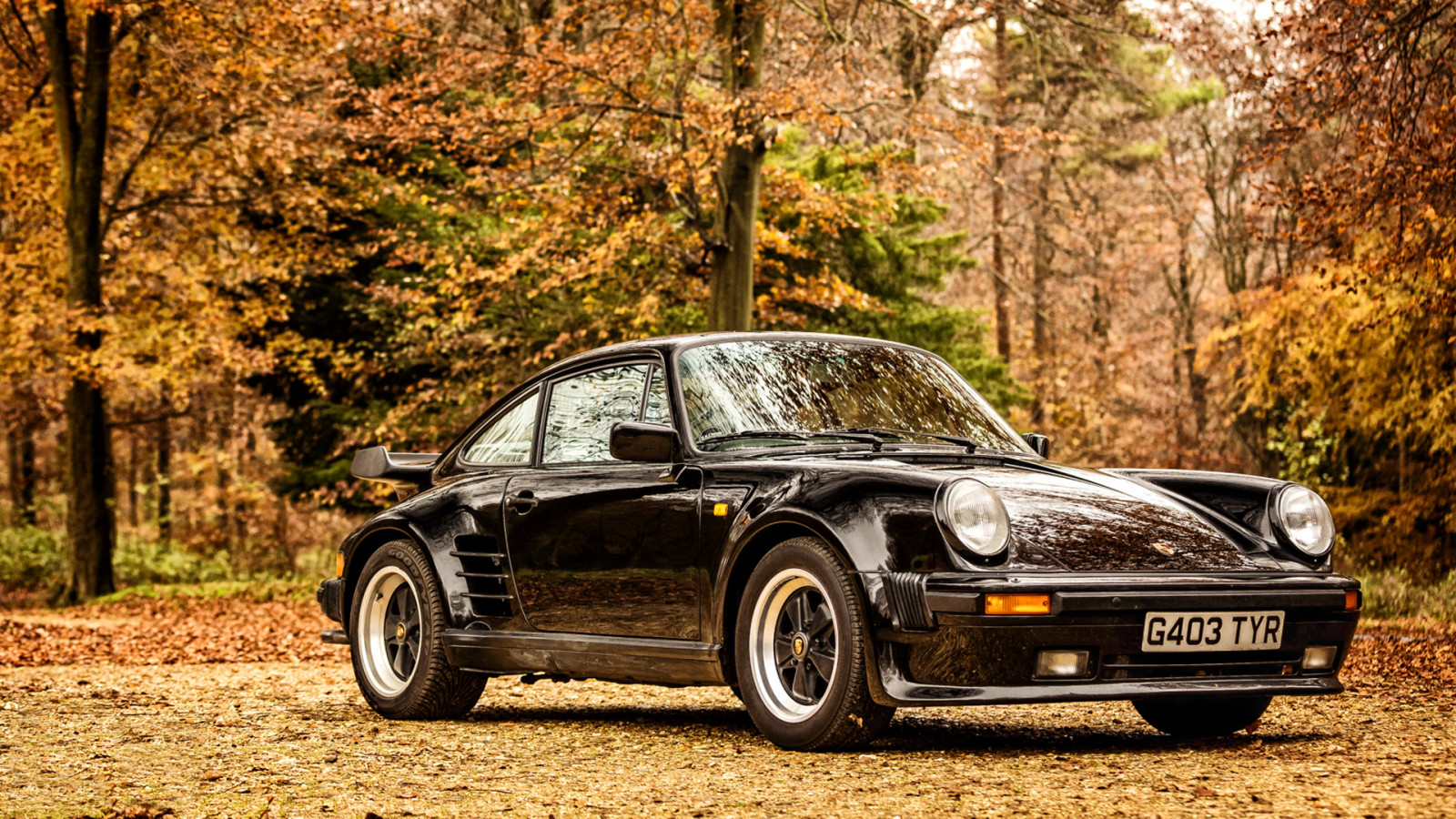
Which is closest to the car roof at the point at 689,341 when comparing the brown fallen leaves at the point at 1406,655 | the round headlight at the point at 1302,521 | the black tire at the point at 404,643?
the black tire at the point at 404,643

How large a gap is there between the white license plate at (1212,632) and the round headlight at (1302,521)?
0.48m

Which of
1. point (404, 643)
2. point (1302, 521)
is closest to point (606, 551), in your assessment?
point (404, 643)

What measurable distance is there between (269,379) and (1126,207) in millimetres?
20685

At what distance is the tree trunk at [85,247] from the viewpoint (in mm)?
20672

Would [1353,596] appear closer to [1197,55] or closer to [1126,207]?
[1197,55]

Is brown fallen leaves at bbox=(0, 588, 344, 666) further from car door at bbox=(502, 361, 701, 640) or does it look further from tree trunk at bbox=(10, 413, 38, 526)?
tree trunk at bbox=(10, 413, 38, 526)

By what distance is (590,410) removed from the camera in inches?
271

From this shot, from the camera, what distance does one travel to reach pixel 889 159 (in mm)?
17812

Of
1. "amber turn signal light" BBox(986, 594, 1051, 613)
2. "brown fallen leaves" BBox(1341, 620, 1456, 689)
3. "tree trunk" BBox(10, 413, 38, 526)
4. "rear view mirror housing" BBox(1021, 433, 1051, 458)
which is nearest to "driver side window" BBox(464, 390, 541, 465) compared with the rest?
"rear view mirror housing" BBox(1021, 433, 1051, 458)

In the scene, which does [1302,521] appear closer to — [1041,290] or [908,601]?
[908,601]

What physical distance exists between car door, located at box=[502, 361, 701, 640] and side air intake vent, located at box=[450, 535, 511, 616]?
0.11 m

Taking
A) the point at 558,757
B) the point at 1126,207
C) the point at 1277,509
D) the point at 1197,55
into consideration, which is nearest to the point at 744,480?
the point at 558,757

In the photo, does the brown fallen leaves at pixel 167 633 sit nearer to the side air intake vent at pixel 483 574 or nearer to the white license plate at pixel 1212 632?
the side air intake vent at pixel 483 574

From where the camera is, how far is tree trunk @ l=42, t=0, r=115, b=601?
20.7m
